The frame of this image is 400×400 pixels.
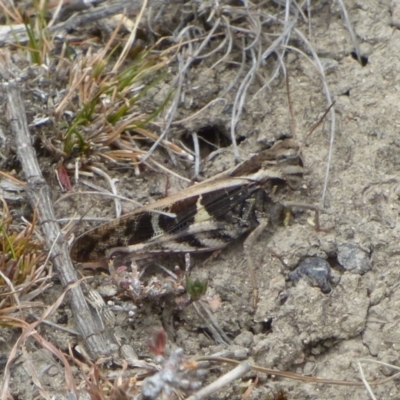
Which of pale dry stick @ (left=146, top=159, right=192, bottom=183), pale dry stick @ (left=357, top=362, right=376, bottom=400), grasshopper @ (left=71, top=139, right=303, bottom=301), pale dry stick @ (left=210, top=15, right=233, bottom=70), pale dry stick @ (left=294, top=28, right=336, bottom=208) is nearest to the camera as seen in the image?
pale dry stick @ (left=357, top=362, right=376, bottom=400)

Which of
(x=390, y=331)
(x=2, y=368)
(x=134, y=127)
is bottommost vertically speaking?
(x=2, y=368)

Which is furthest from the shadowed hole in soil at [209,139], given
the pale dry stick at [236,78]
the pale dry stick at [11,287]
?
the pale dry stick at [11,287]

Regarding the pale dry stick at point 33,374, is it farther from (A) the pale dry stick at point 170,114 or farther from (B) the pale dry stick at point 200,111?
(B) the pale dry stick at point 200,111

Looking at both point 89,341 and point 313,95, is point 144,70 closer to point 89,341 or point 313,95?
Answer: point 313,95

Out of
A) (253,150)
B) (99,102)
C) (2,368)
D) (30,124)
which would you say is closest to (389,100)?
(253,150)

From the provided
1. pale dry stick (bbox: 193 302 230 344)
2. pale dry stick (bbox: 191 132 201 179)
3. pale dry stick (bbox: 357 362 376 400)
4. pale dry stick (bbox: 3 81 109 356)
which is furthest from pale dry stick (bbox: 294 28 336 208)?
pale dry stick (bbox: 3 81 109 356)

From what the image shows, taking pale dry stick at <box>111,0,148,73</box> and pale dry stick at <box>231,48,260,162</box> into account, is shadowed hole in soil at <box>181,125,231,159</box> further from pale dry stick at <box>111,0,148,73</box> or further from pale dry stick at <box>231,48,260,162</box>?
pale dry stick at <box>111,0,148,73</box>

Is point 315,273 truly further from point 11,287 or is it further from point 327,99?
point 11,287

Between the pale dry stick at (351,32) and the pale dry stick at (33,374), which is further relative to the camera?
the pale dry stick at (351,32)
